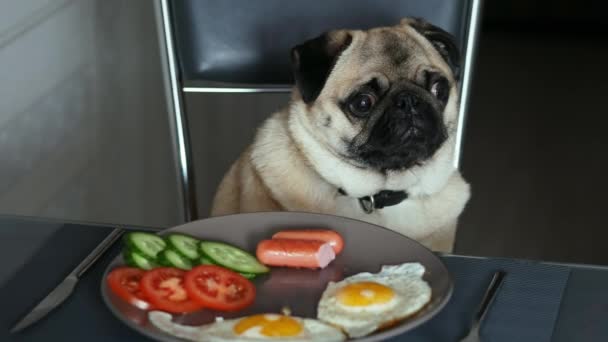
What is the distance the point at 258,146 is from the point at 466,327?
0.94 meters

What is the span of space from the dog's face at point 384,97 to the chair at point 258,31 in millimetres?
54

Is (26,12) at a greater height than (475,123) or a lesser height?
greater

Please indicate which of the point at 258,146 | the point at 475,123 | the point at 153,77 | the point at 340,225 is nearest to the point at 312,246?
the point at 340,225

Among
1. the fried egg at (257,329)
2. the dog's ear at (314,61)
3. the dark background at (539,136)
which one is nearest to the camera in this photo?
the fried egg at (257,329)

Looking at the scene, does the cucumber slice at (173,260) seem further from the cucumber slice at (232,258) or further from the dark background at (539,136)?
the dark background at (539,136)

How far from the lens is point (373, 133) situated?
5.09 feet

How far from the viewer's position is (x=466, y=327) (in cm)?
86

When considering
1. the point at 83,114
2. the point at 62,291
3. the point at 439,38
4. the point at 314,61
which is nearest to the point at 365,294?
the point at 62,291

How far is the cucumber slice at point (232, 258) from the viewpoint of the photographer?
0.92 metres

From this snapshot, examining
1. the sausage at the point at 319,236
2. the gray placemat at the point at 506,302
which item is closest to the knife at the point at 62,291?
the sausage at the point at 319,236

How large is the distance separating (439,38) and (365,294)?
2.73 ft

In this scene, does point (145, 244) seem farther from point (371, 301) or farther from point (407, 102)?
point (407, 102)

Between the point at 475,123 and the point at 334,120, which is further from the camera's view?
the point at 475,123

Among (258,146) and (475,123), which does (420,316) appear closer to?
(258,146)
